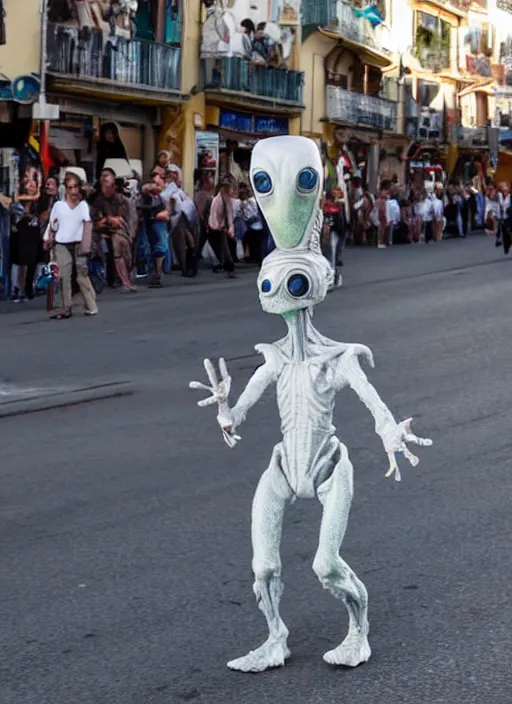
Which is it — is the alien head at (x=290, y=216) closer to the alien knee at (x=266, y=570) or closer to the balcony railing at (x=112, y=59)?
the alien knee at (x=266, y=570)

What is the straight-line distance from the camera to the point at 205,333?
17.4 m

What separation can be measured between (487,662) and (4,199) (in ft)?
53.0

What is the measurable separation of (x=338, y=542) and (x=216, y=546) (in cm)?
225

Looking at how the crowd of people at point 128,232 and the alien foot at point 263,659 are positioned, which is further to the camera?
the crowd of people at point 128,232

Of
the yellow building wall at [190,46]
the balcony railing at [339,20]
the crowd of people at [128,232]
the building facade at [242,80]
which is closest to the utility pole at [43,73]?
the crowd of people at [128,232]

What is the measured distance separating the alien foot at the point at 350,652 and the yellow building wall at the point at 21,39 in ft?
70.0

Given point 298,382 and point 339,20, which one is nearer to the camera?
point 298,382

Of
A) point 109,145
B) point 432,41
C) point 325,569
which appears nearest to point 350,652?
point 325,569

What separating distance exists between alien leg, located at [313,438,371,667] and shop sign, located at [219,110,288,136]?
100 ft

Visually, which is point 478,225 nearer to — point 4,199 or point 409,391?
point 4,199

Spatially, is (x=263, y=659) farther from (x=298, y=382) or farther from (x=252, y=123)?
(x=252, y=123)

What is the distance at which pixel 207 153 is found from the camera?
3391 centimetres

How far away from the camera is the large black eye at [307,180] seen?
16.8ft

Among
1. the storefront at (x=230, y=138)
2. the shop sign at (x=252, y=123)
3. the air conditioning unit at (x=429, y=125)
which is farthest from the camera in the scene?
the air conditioning unit at (x=429, y=125)
